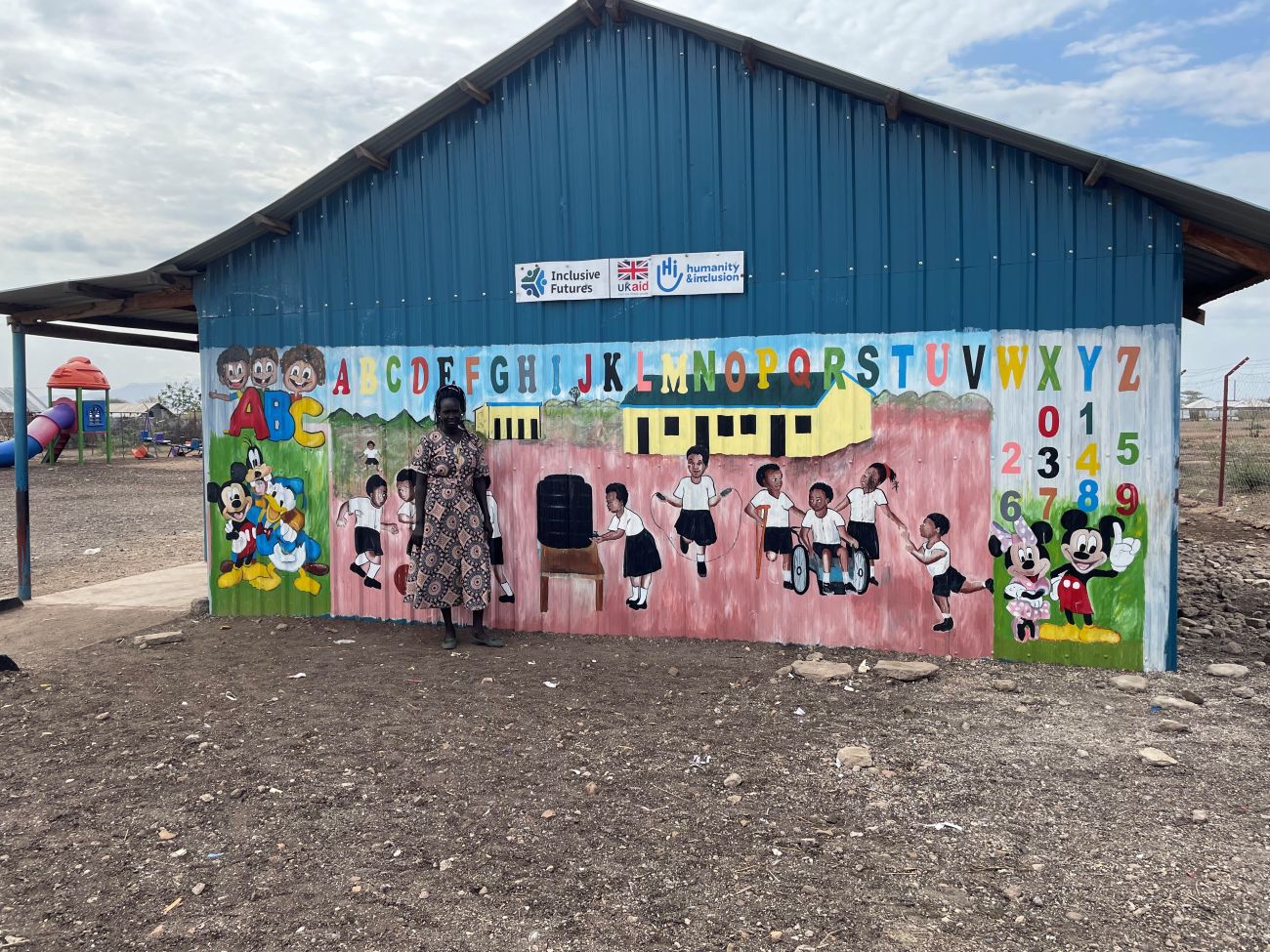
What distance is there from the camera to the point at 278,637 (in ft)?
24.5

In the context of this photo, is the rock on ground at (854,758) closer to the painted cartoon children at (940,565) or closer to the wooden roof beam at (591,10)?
the painted cartoon children at (940,565)

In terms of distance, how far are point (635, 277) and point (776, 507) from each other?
2.11m

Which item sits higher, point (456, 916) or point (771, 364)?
point (771, 364)

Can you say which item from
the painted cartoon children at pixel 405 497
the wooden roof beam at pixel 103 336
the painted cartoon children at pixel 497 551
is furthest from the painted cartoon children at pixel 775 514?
the wooden roof beam at pixel 103 336

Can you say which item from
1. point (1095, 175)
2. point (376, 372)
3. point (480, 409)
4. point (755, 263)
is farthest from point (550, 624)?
point (1095, 175)

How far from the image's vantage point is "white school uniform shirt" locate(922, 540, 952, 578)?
6328 mm

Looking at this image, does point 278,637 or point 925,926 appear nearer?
point 925,926

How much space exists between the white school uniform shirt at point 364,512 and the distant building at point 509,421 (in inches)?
48.6

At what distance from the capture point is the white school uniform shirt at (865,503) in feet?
21.3

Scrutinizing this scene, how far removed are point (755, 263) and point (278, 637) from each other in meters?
4.99

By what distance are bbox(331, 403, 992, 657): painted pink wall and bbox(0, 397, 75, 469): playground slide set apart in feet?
76.0

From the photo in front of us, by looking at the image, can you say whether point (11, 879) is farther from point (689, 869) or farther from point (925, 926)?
point (925, 926)

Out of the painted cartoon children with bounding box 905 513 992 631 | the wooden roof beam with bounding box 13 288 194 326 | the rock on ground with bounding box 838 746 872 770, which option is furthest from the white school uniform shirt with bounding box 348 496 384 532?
the rock on ground with bounding box 838 746 872 770

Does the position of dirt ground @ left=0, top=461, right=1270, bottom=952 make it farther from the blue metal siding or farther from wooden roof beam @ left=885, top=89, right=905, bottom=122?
wooden roof beam @ left=885, top=89, right=905, bottom=122
